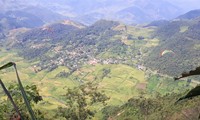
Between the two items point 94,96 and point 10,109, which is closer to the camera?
point 10,109

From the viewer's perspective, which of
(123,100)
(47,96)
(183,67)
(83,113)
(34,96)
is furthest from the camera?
(183,67)

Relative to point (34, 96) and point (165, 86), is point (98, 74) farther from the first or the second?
point (34, 96)

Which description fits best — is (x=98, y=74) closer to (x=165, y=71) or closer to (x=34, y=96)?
(x=165, y=71)

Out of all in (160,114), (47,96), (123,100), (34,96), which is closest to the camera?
(34,96)

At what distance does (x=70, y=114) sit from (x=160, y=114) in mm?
43227

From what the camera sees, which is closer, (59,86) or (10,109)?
(10,109)

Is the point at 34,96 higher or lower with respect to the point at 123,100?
higher

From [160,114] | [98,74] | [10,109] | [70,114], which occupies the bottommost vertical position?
[98,74]

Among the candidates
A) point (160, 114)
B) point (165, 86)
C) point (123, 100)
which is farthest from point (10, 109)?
point (165, 86)

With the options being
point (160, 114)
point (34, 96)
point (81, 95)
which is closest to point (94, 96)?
point (81, 95)

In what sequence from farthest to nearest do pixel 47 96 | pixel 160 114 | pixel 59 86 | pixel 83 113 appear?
pixel 59 86 < pixel 47 96 < pixel 160 114 < pixel 83 113

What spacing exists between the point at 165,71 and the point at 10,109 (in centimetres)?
16933

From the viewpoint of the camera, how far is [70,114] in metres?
37.9

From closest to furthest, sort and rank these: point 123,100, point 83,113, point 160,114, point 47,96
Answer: point 83,113, point 160,114, point 123,100, point 47,96
